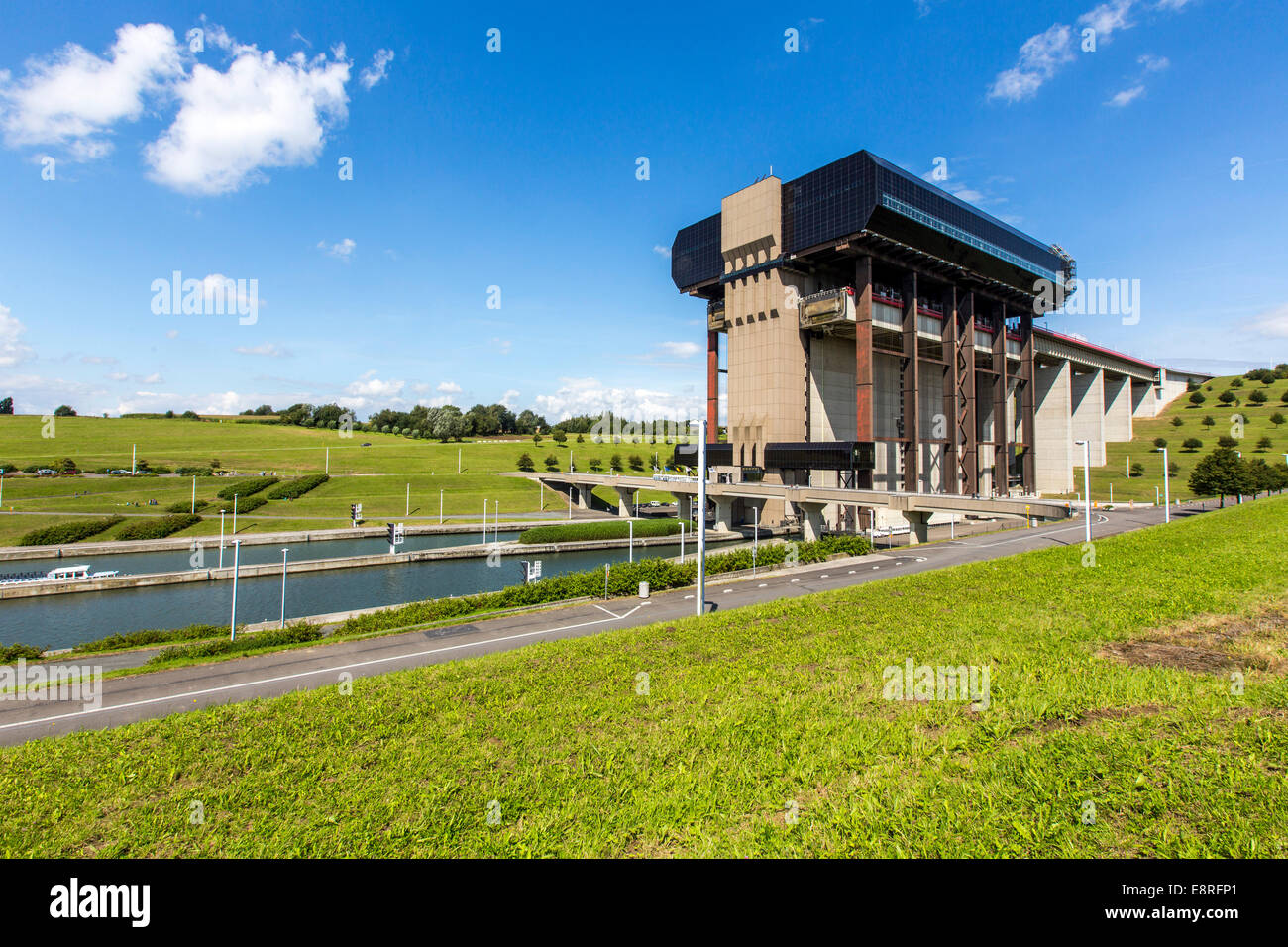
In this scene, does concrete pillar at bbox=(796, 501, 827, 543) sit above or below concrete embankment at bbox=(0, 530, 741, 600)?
above

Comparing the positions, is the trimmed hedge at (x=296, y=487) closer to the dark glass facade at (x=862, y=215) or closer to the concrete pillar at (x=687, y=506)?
the concrete pillar at (x=687, y=506)

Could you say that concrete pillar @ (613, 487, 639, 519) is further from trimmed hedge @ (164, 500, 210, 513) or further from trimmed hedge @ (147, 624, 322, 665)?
trimmed hedge @ (147, 624, 322, 665)

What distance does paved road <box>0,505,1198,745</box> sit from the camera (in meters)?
15.0

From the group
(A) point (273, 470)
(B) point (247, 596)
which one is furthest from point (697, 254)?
(A) point (273, 470)

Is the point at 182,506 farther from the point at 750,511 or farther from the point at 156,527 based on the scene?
the point at 750,511

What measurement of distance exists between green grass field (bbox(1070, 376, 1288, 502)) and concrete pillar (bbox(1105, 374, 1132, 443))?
2.65 m

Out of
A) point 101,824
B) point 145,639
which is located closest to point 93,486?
point 145,639

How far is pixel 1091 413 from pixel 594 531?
9949 centimetres

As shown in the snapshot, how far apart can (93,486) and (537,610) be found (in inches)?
3697

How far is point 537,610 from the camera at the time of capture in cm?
2800

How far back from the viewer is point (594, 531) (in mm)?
72375

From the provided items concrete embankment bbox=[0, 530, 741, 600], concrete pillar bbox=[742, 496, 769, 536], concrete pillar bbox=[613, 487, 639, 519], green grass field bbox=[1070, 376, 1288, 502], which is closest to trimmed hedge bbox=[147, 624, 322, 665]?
concrete embankment bbox=[0, 530, 741, 600]
